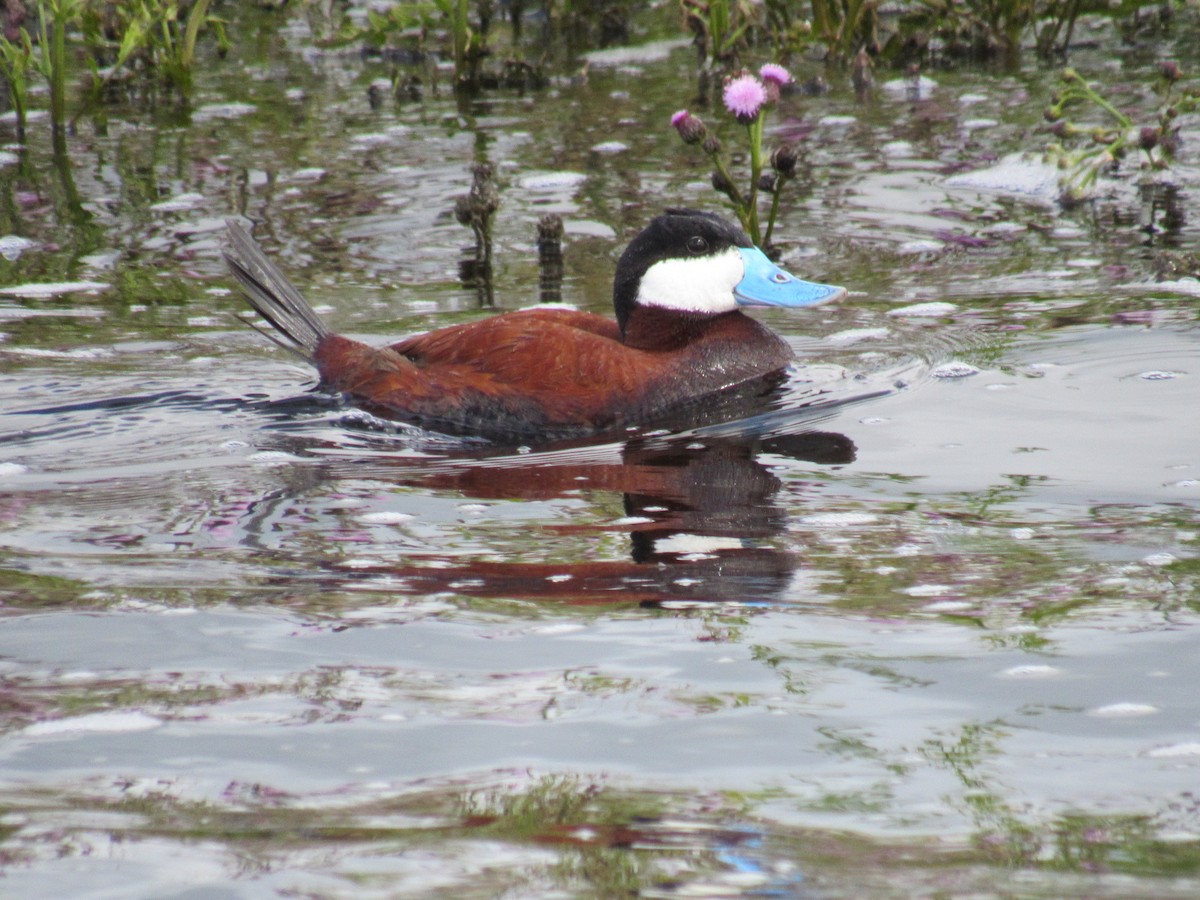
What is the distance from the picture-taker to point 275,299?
17.6 ft

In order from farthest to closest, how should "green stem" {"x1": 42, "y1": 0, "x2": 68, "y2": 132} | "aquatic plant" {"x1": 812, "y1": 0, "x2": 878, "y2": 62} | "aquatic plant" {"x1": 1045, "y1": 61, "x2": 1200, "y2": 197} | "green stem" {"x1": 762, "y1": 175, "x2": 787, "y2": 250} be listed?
"aquatic plant" {"x1": 812, "y1": 0, "x2": 878, "y2": 62}, "green stem" {"x1": 42, "y1": 0, "x2": 68, "y2": 132}, "aquatic plant" {"x1": 1045, "y1": 61, "x2": 1200, "y2": 197}, "green stem" {"x1": 762, "y1": 175, "x2": 787, "y2": 250}

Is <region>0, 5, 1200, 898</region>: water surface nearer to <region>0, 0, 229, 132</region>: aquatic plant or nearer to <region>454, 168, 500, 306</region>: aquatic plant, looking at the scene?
<region>454, 168, 500, 306</region>: aquatic plant

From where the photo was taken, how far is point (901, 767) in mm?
2434

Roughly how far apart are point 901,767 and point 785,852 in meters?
0.34

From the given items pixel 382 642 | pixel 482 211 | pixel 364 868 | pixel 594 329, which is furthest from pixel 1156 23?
pixel 364 868

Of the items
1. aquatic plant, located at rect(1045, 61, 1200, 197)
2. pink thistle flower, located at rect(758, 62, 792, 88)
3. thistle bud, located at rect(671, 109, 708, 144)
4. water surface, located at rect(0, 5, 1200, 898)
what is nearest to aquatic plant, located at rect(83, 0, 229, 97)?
water surface, located at rect(0, 5, 1200, 898)

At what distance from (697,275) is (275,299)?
58.6 inches

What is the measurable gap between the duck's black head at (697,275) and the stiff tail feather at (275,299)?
109 cm

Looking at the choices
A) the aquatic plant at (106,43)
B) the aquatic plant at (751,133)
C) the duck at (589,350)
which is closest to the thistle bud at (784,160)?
the aquatic plant at (751,133)

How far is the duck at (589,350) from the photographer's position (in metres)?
4.74

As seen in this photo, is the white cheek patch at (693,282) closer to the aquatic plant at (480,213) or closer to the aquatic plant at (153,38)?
the aquatic plant at (480,213)

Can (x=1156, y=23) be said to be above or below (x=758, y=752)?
above

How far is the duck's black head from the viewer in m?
5.21

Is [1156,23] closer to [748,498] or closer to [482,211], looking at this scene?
[482,211]
